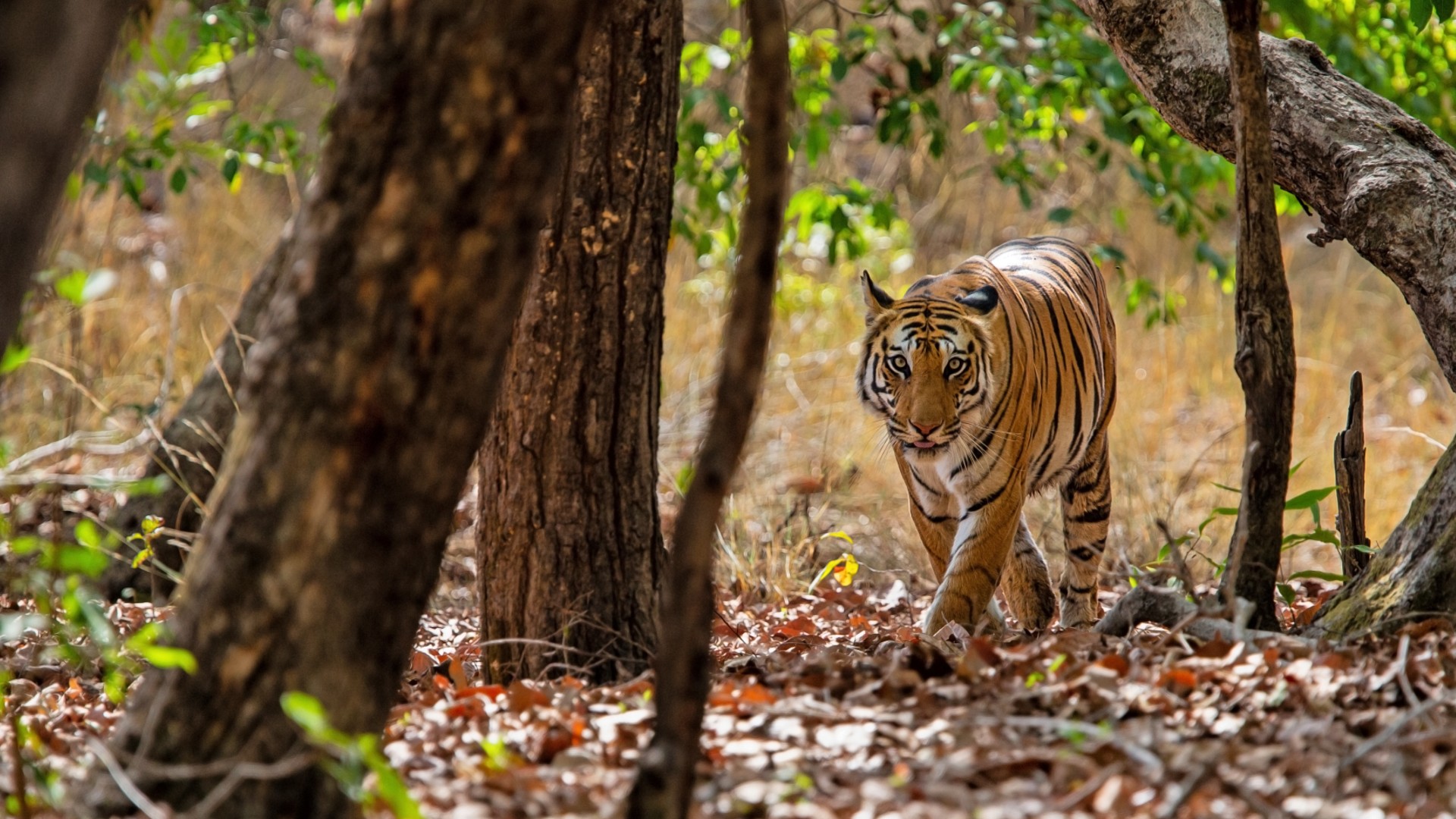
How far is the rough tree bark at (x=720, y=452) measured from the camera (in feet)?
6.56

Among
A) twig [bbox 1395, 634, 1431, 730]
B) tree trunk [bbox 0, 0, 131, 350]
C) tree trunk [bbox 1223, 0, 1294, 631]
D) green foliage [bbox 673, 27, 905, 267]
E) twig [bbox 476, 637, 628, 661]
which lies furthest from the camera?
green foliage [bbox 673, 27, 905, 267]

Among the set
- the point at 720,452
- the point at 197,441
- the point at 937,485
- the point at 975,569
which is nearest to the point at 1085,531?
the point at 937,485

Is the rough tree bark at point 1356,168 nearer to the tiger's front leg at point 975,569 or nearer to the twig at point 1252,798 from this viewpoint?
the twig at point 1252,798

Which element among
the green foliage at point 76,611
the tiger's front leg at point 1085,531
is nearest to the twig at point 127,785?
the green foliage at point 76,611

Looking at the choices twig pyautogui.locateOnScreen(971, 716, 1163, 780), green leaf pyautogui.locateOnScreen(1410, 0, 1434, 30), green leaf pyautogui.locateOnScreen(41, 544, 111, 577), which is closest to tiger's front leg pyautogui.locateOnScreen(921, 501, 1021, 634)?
twig pyautogui.locateOnScreen(971, 716, 1163, 780)

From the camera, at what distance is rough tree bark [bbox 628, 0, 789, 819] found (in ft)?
6.56

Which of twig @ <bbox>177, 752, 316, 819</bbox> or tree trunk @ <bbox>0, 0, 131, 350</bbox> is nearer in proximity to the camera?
tree trunk @ <bbox>0, 0, 131, 350</bbox>

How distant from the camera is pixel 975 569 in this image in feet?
Result: 14.2

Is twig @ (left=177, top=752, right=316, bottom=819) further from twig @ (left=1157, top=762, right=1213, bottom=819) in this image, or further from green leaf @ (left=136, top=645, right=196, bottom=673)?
twig @ (left=1157, top=762, right=1213, bottom=819)

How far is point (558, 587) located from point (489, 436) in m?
0.43

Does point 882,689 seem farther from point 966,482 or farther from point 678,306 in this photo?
point 678,306

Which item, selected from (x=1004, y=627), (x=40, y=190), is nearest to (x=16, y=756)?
(x=40, y=190)

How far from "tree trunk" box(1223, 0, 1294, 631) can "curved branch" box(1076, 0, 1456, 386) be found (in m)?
0.64

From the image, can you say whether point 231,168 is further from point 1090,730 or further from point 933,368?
point 1090,730
